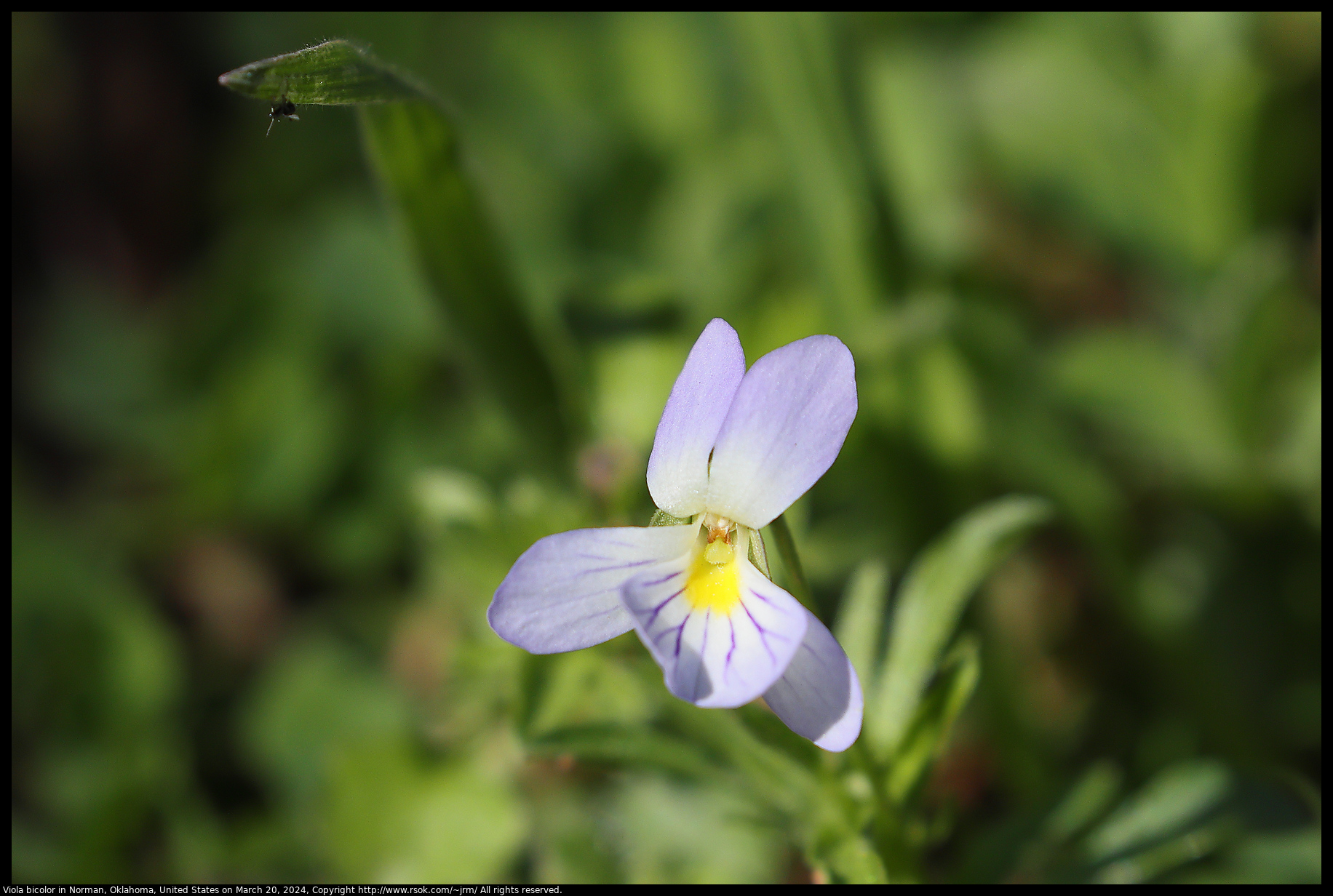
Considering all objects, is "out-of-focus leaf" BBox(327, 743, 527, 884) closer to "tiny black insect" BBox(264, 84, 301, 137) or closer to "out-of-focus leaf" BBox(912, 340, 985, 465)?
"out-of-focus leaf" BBox(912, 340, 985, 465)

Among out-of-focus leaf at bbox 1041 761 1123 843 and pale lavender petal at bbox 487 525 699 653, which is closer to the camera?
pale lavender petal at bbox 487 525 699 653

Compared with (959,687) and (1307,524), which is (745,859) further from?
(1307,524)

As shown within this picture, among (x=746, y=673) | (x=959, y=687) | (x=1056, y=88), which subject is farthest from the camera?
(x=1056, y=88)

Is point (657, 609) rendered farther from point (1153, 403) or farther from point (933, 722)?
point (1153, 403)

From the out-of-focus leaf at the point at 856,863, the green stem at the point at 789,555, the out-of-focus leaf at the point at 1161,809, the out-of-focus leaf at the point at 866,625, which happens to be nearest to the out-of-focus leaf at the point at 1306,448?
the out-of-focus leaf at the point at 1161,809

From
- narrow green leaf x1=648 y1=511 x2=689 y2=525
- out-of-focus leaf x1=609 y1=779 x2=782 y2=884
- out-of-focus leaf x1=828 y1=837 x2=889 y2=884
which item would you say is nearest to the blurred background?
out-of-focus leaf x1=609 y1=779 x2=782 y2=884

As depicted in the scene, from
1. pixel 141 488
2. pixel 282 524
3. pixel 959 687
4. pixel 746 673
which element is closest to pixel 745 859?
pixel 959 687
